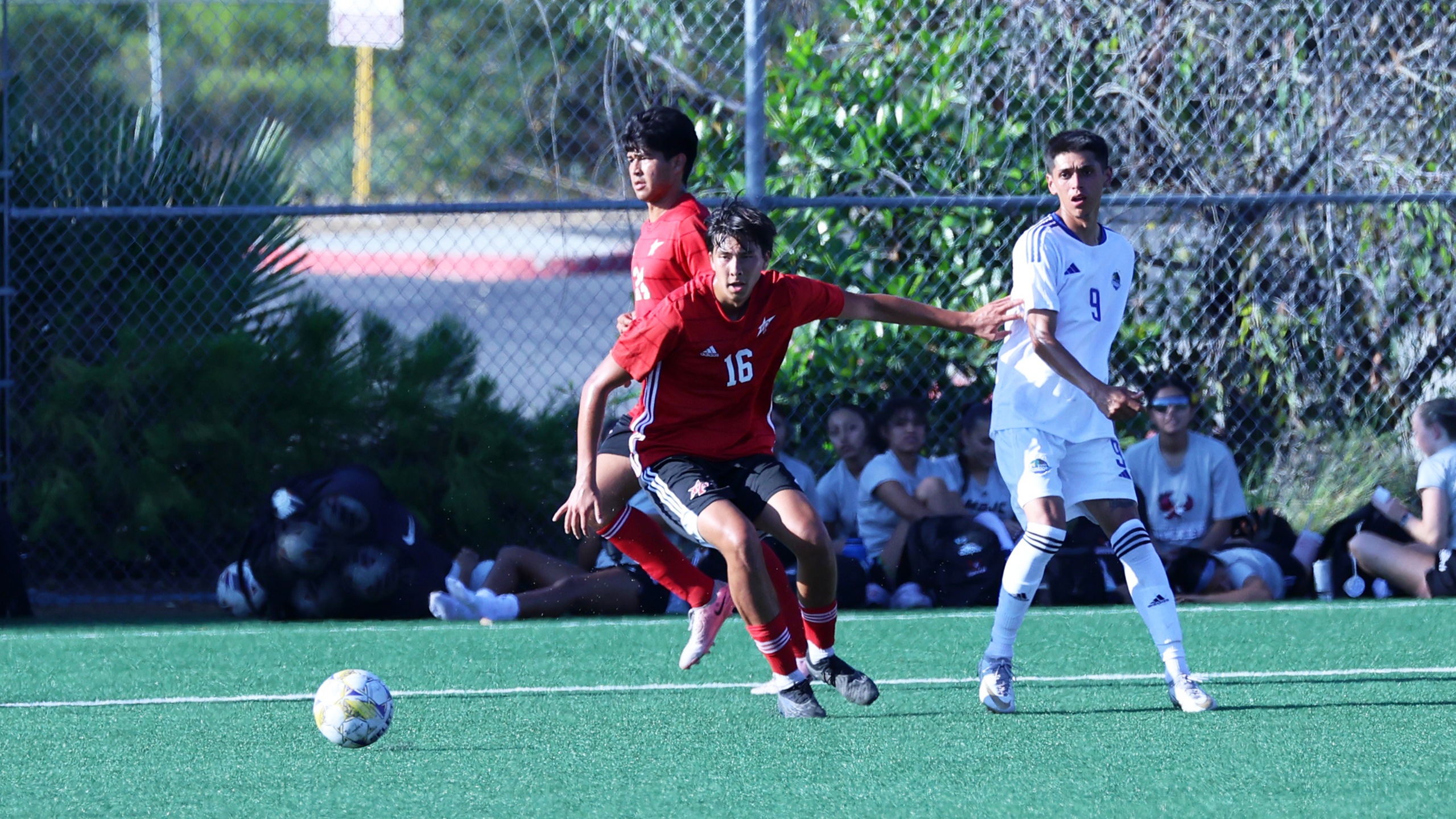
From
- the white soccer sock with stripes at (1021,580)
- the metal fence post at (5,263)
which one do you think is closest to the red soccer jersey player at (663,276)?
the white soccer sock with stripes at (1021,580)

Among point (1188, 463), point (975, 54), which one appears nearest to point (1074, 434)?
point (1188, 463)

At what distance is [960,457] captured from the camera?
8141mm

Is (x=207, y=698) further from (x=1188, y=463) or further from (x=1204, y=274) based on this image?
(x=1204, y=274)

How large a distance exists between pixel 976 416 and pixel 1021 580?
3.13 meters

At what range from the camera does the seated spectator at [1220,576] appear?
761 centimetres

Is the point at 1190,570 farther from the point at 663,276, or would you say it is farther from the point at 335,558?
the point at 335,558

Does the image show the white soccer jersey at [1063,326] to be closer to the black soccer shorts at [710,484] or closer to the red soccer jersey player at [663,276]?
the black soccer shorts at [710,484]

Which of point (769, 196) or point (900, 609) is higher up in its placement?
point (769, 196)

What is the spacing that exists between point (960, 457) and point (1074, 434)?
10.6ft

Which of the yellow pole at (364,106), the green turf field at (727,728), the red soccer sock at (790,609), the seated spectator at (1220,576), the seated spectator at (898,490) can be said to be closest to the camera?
the green turf field at (727,728)

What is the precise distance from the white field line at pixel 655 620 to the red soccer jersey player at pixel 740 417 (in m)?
2.12

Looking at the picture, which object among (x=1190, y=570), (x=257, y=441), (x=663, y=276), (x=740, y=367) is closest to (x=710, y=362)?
(x=740, y=367)

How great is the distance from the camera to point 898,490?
25.6 ft

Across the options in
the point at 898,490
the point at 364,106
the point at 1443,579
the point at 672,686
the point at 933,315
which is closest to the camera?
the point at 933,315
